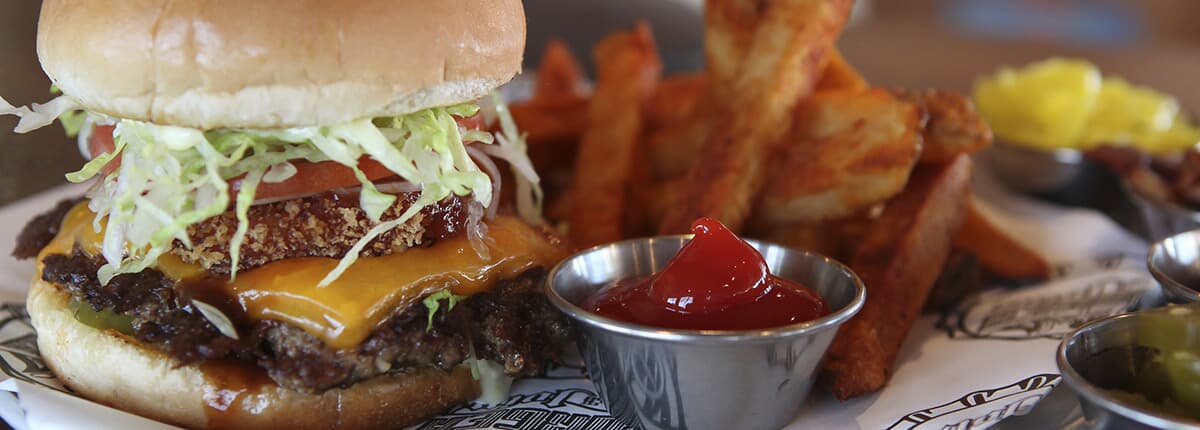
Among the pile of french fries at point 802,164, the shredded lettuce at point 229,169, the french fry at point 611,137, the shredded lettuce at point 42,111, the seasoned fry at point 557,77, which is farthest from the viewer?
the seasoned fry at point 557,77

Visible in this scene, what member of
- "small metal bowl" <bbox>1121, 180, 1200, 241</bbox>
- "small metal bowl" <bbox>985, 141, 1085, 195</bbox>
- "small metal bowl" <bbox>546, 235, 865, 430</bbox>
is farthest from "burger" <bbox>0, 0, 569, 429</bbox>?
"small metal bowl" <bbox>985, 141, 1085, 195</bbox>

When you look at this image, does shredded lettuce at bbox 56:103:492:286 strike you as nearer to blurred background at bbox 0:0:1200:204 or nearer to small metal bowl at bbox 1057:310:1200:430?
blurred background at bbox 0:0:1200:204

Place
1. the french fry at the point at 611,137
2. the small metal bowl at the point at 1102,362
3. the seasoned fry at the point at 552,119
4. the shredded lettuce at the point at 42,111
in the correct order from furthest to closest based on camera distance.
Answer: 1. the seasoned fry at the point at 552,119
2. the french fry at the point at 611,137
3. the shredded lettuce at the point at 42,111
4. the small metal bowl at the point at 1102,362

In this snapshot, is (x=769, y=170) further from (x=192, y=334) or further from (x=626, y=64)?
(x=192, y=334)

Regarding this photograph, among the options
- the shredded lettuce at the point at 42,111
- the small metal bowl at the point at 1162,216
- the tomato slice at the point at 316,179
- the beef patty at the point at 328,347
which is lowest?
the small metal bowl at the point at 1162,216

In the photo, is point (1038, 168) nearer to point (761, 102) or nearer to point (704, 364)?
point (761, 102)

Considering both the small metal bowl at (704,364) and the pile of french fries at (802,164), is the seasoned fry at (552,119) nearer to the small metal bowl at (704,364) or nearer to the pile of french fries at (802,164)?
the pile of french fries at (802,164)

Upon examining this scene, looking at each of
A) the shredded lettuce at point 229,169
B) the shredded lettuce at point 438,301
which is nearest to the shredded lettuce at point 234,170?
the shredded lettuce at point 229,169
